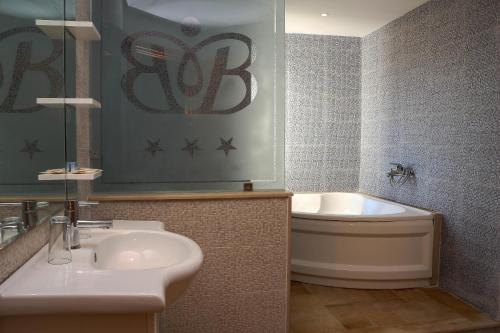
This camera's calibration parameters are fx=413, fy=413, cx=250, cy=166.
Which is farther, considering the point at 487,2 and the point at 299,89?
the point at 299,89

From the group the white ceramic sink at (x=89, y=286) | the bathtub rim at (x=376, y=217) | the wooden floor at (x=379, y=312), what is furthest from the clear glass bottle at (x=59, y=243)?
the bathtub rim at (x=376, y=217)

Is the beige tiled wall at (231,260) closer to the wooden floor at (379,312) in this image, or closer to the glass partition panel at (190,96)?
the glass partition panel at (190,96)

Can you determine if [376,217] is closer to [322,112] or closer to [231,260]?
[231,260]

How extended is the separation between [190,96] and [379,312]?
6.11 feet

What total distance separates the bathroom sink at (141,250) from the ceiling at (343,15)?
246 cm

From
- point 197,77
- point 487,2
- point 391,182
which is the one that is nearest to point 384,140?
point 391,182

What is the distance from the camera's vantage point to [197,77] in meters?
2.18

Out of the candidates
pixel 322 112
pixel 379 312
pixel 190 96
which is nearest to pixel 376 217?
pixel 379 312

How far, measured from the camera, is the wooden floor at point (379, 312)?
2.52 meters

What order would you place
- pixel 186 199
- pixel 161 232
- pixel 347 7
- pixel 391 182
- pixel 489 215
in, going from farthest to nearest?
pixel 391 182 → pixel 347 7 → pixel 489 215 → pixel 186 199 → pixel 161 232

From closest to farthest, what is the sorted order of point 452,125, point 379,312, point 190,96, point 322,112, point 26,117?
1. point 26,117
2. point 190,96
3. point 379,312
4. point 452,125
5. point 322,112

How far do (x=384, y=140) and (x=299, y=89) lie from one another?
1.02 meters

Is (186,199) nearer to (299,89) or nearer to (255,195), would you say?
(255,195)

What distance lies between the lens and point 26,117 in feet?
→ 3.89
